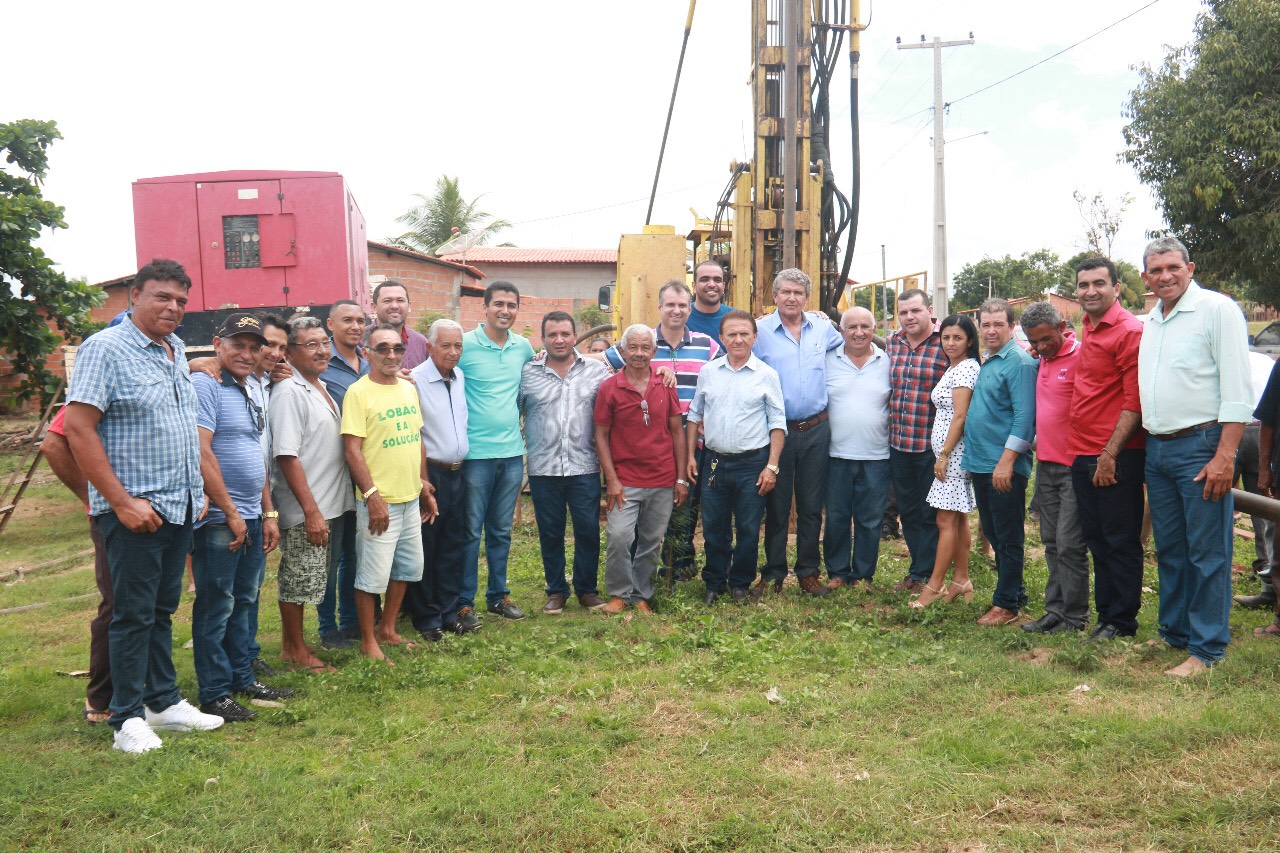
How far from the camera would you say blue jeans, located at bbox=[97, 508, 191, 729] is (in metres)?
4.04

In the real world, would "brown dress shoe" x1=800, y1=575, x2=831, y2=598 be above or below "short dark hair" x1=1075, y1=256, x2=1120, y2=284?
below

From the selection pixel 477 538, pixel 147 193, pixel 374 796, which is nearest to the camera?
pixel 374 796

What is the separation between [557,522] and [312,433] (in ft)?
6.16

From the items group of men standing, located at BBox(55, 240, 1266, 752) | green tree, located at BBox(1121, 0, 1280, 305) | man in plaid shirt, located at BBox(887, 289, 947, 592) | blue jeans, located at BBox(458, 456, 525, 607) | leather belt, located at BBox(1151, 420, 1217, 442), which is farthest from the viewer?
green tree, located at BBox(1121, 0, 1280, 305)

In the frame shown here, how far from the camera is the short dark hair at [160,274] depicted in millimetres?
4078

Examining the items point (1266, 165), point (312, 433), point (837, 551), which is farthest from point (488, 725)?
point (1266, 165)

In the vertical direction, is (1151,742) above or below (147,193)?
below

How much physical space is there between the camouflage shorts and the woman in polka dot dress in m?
3.56

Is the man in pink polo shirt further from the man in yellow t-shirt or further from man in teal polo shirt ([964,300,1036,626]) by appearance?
the man in yellow t-shirt

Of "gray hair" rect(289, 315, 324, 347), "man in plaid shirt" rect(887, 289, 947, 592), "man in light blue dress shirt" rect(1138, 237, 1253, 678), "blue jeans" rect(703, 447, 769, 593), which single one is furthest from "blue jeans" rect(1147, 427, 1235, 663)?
"gray hair" rect(289, 315, 324, 347)

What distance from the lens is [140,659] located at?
4.15 meters

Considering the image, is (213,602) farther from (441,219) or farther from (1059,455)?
(441,219)

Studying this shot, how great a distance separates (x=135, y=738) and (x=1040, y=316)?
4.95 meters

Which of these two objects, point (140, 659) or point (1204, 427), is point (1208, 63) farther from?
point (140, 659)
